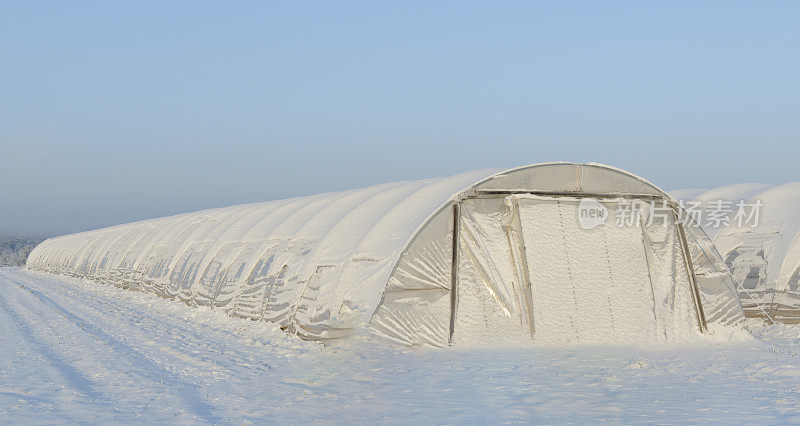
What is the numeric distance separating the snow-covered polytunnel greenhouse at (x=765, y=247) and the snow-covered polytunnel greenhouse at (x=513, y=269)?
203cm

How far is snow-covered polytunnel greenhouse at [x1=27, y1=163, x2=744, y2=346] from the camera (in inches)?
527

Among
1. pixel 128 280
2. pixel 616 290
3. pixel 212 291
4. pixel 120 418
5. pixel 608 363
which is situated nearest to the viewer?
pixel 120 418

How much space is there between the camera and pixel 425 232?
13.5 m

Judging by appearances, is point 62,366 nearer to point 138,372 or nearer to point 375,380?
point 138,372

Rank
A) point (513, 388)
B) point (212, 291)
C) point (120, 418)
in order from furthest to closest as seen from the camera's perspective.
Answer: point (212, 291) < point (513, 388) < point (120, 418)

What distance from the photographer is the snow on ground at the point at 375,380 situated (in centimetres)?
845

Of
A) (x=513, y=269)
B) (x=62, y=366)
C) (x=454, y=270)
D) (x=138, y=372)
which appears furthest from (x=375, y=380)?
(x=62, y=366)

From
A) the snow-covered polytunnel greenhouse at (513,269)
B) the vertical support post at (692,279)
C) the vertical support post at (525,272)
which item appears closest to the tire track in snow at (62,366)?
the snow-covered polytunnel greenhouse at (513,269)

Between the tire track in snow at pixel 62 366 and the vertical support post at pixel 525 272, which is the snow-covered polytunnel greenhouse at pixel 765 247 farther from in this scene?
the tire track in snow at pixel 62 366

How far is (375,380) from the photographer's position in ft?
34.3

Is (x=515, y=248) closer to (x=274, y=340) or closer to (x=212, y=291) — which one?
(x=274, y=340)

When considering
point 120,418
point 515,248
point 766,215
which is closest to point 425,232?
point 515,248

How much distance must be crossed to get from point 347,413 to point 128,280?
81.2 feet

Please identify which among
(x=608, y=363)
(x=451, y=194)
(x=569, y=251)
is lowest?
(x=608, y=363)
